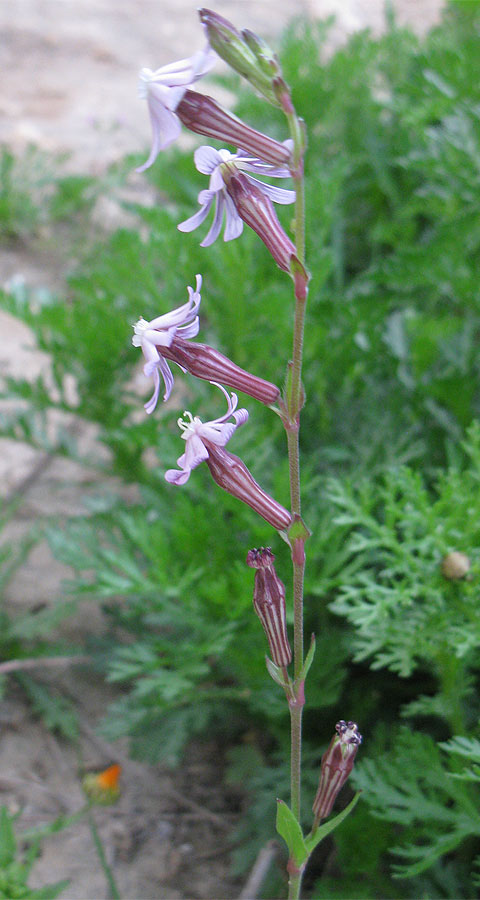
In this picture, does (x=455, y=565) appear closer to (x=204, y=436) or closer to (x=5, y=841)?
(x=204, y=436)

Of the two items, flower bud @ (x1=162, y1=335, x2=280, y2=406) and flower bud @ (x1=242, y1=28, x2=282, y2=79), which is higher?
flower bud @ (x1=242, y1=28, x2=282, y2=79)

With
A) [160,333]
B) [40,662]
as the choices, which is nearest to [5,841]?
[40,662]

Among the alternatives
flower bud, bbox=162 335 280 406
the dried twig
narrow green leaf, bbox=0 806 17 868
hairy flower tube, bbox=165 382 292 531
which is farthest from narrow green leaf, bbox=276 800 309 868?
the dried twig

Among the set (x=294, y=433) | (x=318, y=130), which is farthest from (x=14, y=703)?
(x=318, y=130)

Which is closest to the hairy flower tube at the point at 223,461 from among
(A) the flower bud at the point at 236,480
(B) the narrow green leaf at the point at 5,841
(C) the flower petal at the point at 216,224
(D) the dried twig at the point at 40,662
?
(A) the flower bud at the point at 236,480

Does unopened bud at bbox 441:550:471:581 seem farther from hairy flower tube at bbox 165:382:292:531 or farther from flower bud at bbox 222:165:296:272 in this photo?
flower bud at bbox 222:165:296:272

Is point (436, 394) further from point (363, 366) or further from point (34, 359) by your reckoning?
point (34, 359)

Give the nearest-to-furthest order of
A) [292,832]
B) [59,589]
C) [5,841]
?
1. [292,832]
2. [5,841]
3. [59,589]
